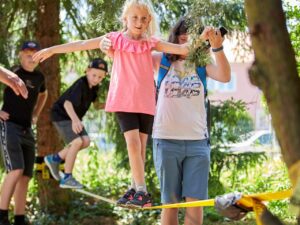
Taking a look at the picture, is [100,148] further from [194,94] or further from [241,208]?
[241,208]

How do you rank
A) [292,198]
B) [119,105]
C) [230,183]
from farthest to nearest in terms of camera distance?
[230,183] → [119,105] → [292,198]

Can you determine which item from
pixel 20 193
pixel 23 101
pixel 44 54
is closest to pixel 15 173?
pixel 20 193

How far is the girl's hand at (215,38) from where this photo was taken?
3.63 m

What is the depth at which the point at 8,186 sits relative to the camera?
18.0 feet

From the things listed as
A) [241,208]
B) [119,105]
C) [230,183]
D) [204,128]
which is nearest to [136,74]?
[119,105]

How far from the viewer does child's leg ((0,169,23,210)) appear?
5.49 meters

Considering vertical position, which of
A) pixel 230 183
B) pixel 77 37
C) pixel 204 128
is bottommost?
pixel 230 183

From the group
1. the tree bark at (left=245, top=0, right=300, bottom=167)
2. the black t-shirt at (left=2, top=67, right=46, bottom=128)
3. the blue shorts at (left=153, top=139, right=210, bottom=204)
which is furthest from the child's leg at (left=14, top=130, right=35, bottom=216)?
the tree bark at (left=245, top=0, right=300, bottom=167)

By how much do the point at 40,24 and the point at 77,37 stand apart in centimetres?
57

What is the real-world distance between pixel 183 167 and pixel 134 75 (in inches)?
27.0

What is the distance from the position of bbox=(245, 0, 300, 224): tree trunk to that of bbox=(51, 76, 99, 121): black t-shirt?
126 inches

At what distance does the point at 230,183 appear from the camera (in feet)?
27.6

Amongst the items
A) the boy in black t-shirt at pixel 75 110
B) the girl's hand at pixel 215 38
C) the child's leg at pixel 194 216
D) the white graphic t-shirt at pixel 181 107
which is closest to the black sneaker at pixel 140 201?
the child's leg at pixel 194 216

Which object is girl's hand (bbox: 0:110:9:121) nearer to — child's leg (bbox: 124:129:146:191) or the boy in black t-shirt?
the boy in black t-shirt
